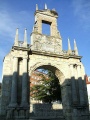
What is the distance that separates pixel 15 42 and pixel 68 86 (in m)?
6.22

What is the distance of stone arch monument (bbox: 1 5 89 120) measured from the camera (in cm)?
1230

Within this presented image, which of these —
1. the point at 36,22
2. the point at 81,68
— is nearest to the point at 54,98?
the point at 81,68

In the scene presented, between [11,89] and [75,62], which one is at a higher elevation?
[75,62]

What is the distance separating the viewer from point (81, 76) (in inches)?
601

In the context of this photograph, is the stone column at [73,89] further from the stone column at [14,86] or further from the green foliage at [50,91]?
the green foliage at [50,91]

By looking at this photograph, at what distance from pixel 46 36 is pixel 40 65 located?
337cm

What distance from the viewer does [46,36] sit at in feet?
53.4

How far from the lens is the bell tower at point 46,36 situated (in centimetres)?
1548

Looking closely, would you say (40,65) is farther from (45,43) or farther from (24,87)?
(24,87)

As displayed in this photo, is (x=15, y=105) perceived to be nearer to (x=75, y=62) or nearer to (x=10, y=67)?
(x=10, y=67)

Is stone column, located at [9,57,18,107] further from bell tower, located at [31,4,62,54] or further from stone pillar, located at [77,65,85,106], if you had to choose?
stone pillar, located at [77,65,85,106]

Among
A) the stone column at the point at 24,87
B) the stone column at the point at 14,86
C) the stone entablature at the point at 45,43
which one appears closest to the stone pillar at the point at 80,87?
the stone entablature at the point at 45,43

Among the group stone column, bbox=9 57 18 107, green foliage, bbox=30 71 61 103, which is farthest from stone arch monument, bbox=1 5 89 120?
green foliage, bbox=30 71 61 103

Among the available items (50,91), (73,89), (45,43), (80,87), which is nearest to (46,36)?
(45,43)
